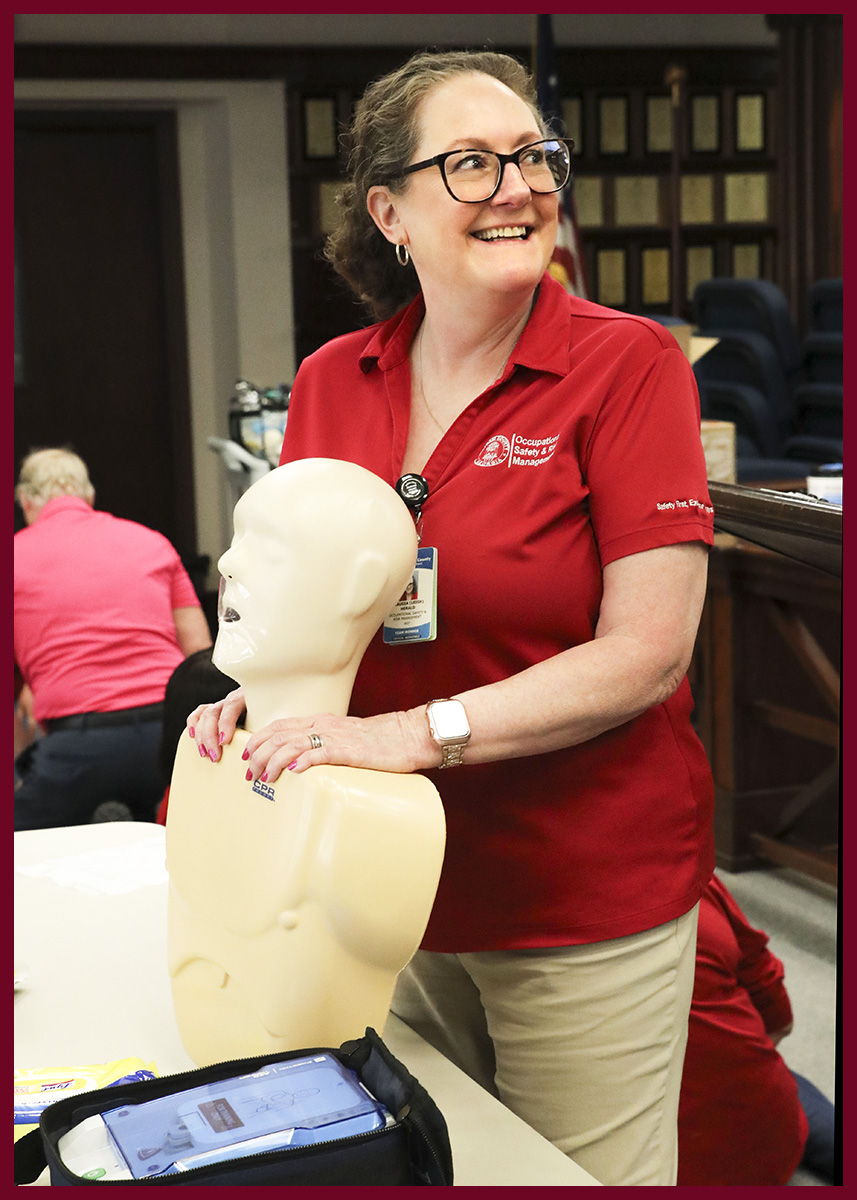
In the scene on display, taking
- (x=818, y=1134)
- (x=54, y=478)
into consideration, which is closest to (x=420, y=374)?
(x=818, y=1134)

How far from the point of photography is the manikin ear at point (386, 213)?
1.39m

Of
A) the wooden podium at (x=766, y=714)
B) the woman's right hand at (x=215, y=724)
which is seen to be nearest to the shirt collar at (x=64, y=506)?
the wooden podium at (x=766, y=714)

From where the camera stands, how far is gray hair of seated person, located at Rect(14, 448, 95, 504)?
343cm

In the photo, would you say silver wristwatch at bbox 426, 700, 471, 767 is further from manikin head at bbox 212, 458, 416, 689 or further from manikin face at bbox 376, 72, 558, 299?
manikin face at bbox 376, 72, 558, 299

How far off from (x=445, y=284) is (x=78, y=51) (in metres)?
6.57

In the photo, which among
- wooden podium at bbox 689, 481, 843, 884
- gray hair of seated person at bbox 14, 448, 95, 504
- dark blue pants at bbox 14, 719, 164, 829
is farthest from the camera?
wooden podium at bbox 689, 481, 843, 884

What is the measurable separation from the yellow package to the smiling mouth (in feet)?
2.80

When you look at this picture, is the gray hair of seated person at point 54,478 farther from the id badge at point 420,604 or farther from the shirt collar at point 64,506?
the id badge at point 420,604

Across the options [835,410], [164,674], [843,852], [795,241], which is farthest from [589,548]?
[795,241]

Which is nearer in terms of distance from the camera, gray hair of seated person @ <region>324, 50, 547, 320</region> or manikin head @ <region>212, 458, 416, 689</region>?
manikin head @ <region>212, 458, 416, 689</region>

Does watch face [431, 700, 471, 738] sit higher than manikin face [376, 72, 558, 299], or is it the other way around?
manikin face [376, 72, 558, 299]

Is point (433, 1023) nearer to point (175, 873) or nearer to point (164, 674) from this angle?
point (175, 873)

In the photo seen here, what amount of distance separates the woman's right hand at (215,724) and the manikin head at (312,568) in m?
0.07

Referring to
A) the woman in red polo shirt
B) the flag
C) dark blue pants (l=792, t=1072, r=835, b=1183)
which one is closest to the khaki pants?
the woman in red polo shirt
